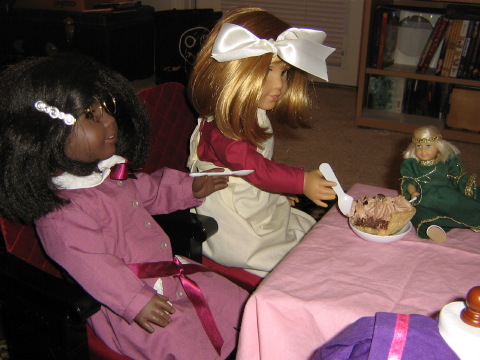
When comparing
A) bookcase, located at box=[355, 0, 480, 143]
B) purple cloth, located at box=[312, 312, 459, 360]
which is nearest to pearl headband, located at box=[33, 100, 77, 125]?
purple cloth, located at box=[312, 312, 459, 360]

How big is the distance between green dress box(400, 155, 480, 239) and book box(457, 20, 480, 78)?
66.2 inches

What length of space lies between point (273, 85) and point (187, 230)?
0.33 metres

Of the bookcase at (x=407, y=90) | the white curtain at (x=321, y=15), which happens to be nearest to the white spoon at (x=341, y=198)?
the bookcase at (x=407, y=90)

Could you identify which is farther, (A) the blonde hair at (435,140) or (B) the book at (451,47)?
(B) the book at (451,47)

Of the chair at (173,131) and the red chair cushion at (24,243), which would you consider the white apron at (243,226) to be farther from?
the red chair cushion at (24,243)

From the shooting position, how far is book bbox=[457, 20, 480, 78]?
243 cm

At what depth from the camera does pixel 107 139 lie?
0.95 meters

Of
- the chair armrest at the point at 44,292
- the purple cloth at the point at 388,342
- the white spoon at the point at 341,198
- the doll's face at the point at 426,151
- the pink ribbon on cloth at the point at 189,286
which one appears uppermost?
the doll's face at the point at 426,151

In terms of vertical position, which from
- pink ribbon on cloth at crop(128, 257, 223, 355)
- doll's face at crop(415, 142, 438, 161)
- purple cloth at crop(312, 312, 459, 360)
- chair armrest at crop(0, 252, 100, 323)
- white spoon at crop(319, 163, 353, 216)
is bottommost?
pink ribbon on cloth at crop(128, 257, 223, 355)

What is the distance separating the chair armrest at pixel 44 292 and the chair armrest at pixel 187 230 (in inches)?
11.6

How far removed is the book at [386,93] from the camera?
2758mm

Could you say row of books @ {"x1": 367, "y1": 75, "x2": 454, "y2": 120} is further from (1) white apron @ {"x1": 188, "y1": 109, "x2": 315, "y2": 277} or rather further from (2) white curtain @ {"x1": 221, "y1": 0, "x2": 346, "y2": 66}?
(1) white apron @ {"x1": 188, "y1": 109, "x2": 315, "y2": 277}

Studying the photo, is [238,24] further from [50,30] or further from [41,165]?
[50,30]

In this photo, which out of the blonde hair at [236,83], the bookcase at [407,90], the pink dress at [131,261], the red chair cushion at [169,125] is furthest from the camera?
the bookcase at [407,90]
